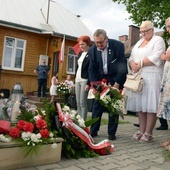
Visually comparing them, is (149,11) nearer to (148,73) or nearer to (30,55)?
(30,55)

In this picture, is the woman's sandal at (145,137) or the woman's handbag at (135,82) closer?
the woman's handbag at (135,82)

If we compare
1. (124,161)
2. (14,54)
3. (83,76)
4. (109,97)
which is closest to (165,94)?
(109,97)

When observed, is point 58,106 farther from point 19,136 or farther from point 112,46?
point 112,46

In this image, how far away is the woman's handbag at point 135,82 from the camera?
379cm

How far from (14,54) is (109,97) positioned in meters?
10.8

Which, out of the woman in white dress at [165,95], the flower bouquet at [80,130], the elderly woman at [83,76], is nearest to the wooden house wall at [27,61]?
the elderly woman at [83,76]

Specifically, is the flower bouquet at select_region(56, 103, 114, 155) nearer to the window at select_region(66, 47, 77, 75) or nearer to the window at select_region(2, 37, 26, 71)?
the window at select_region(2, 37, 26, 71)

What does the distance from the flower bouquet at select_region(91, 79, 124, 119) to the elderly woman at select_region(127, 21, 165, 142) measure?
0.86 ft

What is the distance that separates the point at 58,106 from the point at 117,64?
4.65 feet

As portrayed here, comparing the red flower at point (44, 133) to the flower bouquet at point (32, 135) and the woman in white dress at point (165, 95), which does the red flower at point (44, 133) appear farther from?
the woman in white dress at point (165, 95)

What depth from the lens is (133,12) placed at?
15703 mm

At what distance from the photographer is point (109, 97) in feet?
12.5

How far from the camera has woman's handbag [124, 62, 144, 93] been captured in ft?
12.4

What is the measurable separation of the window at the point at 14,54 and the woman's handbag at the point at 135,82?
10.4m
